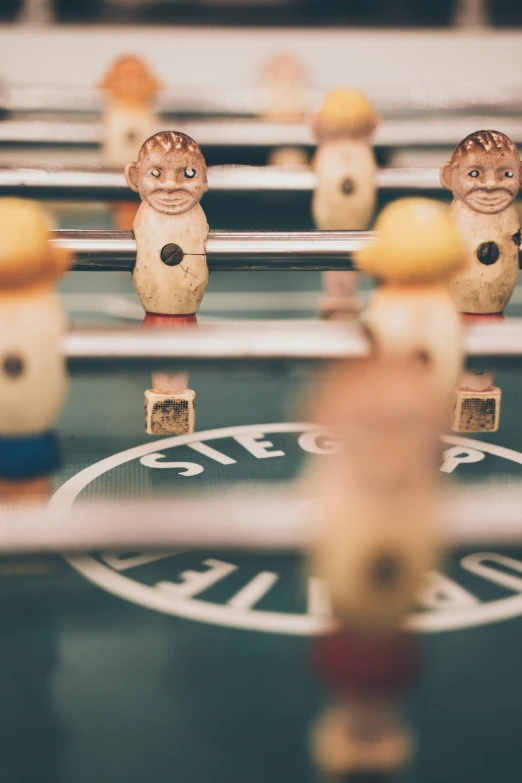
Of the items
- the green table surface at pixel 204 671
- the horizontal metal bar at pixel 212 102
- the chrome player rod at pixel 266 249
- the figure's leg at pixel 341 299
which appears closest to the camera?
the green table surface at pixel 204 671

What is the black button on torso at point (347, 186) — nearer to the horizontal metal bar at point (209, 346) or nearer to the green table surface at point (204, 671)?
the green table surface at point (204, 671)

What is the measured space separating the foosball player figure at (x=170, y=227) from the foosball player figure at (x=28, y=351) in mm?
570

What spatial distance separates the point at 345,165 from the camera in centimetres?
193

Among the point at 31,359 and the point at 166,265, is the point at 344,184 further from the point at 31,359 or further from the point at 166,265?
the point at 31,359

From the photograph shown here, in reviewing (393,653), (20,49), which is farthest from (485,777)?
(20,49)

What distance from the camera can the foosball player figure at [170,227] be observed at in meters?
1.38

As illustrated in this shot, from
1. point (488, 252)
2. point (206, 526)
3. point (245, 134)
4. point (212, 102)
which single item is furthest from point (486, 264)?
point (212, 102)

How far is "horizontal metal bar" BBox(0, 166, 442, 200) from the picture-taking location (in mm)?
1777

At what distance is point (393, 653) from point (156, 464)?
3.25ft

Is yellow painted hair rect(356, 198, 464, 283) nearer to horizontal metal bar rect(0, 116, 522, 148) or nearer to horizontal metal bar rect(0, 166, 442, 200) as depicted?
horizontal metal bar rect(0, 166, 442, 200)

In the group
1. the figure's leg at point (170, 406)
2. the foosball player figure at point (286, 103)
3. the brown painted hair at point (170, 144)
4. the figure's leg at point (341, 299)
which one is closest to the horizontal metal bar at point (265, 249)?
the brown painted hair at point (170, 144)

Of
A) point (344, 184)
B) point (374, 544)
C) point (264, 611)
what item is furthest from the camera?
point (344, 184)

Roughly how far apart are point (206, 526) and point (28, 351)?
27cm

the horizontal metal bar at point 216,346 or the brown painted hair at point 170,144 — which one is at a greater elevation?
the brown painted hair at point 170,144
